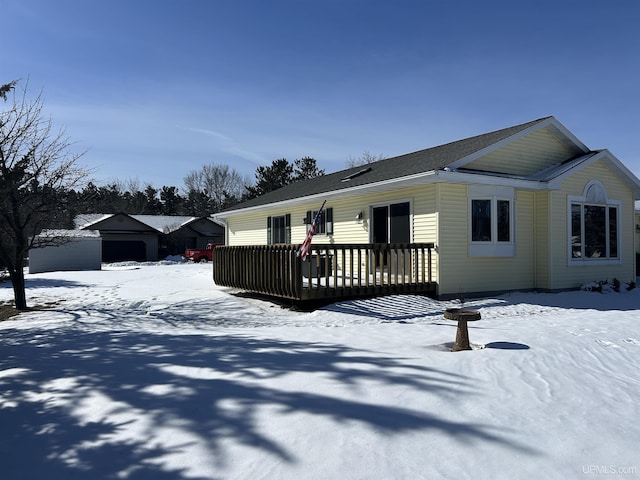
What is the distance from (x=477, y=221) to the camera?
11680mm

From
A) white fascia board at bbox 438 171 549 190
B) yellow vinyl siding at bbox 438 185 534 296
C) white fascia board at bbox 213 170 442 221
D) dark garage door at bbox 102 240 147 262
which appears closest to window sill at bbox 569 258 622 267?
yellow vinyl siding at bbox 438 185 534 296

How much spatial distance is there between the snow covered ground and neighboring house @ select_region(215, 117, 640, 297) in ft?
13.4

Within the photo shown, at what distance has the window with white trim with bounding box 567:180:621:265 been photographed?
42.4 ft

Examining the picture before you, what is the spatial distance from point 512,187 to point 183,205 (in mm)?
57551

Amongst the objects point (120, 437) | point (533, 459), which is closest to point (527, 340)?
point (533, 459)

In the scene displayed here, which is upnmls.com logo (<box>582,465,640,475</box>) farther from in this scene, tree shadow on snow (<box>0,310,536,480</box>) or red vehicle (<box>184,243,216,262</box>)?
red vehicle (<box>184,243,216,262</box>)

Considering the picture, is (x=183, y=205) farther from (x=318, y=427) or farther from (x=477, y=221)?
(x=318, y=427)

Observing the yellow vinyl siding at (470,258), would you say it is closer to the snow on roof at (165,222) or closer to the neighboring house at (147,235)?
the neighboring house at (147,235)

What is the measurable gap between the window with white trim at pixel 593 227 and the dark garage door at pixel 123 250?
1295 inches

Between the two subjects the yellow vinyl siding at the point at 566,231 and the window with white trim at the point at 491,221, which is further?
the yellow vinyl siding at the point at 566,231

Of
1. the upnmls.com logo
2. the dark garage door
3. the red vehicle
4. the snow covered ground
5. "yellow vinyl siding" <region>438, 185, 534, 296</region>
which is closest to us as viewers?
the upnmls.com logo

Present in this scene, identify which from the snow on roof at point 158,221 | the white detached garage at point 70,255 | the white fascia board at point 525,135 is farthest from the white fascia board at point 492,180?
the snow on roof at point 158,221

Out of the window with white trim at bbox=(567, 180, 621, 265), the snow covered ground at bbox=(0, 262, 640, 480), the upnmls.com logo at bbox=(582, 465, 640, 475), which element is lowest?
the upnmls.com logo at bbox=(582, 465, 640, 475)

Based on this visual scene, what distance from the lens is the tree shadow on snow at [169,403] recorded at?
3242 millimetres
